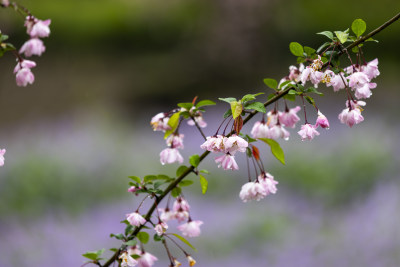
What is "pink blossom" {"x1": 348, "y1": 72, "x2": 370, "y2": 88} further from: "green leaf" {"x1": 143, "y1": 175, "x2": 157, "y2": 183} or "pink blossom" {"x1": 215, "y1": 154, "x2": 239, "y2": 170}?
"green leaf" {"x1": 143, "y1": 175, "x2": 157, "y2": 183}

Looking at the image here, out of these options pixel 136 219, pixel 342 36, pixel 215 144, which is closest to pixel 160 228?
pixel 136 219

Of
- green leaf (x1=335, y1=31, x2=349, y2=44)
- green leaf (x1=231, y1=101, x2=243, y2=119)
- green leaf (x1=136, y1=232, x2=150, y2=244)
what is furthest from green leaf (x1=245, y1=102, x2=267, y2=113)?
green leaf (x1=136, y1=232, x2=150, y2=244)

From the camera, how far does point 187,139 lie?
3.92 metres

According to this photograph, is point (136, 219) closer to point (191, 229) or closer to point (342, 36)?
point (191, 229)

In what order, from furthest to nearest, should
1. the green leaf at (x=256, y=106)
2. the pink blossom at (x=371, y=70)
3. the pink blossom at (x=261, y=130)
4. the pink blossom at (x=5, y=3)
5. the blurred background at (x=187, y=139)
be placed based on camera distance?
the blurred background at (x=187, y=139) → the pink blossom at (x=261, y=130) → the pink blossom at (x=371, y=70) → the green leaf at (x=256, y=106) → the pink blossom at (x=5, y=3)

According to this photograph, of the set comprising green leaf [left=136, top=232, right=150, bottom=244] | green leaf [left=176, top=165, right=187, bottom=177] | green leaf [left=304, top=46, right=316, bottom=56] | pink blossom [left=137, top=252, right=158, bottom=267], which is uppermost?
green leaf [left=304, top=46, right=316, bottom=56]

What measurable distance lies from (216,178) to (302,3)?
15.3 feet

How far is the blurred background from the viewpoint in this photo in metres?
2.28

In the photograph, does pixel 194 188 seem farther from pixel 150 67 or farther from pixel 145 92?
pixel 150 67

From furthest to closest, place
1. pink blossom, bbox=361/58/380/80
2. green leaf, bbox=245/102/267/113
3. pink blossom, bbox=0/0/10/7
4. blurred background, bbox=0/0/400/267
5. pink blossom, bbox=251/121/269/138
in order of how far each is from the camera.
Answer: blurred background, bbox=0/0/400/267
pink blossom, bbox=251/121/269/138
pink blossom, bbox=361/58/380/80
green leaf, bbox=245/102/267/113
pink blossom, bbox=0/0/10/7

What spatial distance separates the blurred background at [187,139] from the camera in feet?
7.47

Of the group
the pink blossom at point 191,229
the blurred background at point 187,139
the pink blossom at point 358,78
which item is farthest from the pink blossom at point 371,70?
the blurred background at point 187,139

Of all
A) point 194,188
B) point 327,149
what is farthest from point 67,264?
point 327,149

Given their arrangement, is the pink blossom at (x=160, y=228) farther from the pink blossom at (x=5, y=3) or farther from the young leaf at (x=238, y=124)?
the pink blossom at (x=5, y=3)
